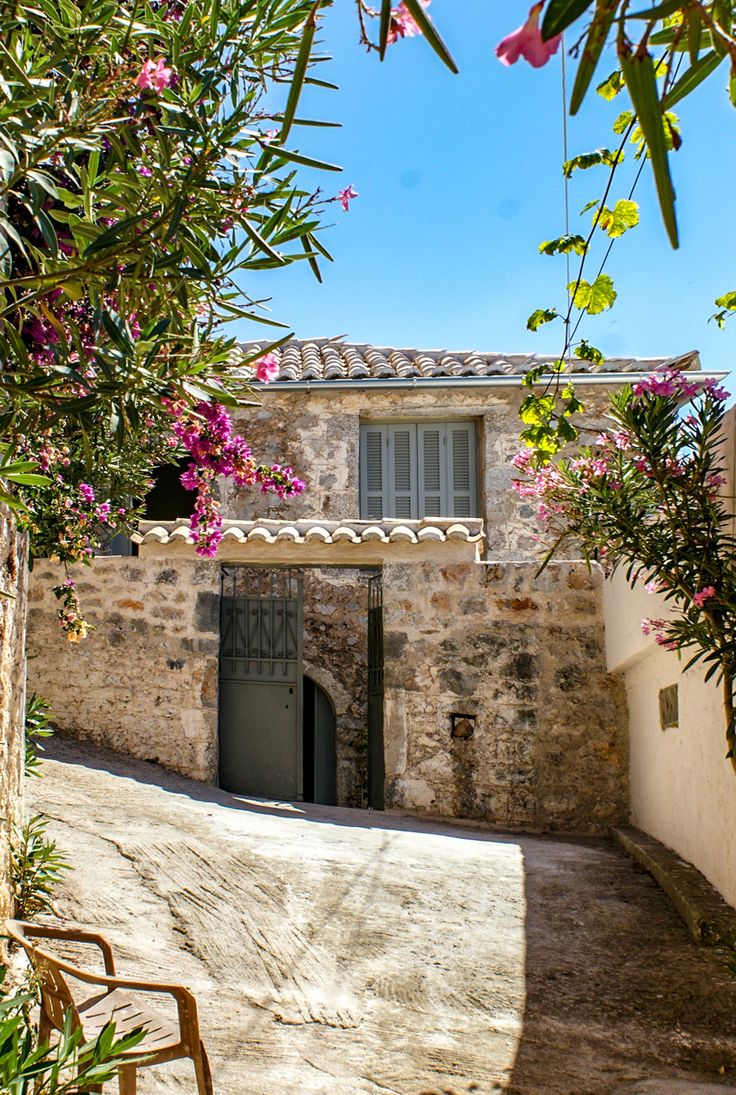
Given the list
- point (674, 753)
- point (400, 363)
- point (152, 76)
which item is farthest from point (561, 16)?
point (400, 363)

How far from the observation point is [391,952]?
4840 millimetres

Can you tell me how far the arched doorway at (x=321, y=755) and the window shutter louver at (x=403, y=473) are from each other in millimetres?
2206

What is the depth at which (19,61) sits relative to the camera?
7.41ft

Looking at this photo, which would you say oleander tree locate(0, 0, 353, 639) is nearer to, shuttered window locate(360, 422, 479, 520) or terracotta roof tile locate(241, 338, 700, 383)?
terracotta roof tile locate(241, 338, 700, 383)

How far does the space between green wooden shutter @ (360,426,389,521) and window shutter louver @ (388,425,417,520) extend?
7 centimetres

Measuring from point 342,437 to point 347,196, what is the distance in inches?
329

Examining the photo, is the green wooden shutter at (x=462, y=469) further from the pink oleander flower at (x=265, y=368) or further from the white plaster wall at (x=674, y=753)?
the pink oleander flower at (x=265, y=368)

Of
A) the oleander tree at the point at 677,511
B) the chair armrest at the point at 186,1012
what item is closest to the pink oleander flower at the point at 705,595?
the oleander tree at the point at 677,511

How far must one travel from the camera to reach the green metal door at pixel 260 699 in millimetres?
8695

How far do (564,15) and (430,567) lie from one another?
Result: 24.5 feet

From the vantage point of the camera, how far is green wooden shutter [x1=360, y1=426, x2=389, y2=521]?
37.5 feet

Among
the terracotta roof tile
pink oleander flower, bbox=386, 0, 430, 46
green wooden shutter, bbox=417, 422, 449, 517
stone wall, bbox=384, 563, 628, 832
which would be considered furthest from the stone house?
pink oleander flower, bbox=386, 0, 430, 46

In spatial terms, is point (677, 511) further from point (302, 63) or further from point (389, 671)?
point (389, 671)

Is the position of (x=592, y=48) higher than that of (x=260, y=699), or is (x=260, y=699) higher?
(x=592, y=48)
